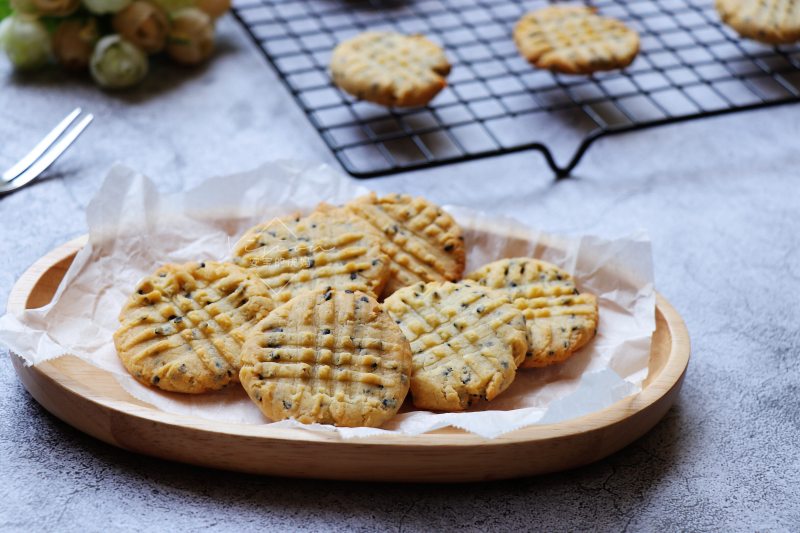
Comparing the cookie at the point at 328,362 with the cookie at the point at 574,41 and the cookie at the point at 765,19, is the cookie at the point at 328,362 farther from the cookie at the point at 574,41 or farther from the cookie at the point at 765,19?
the cookie at the point at 765,19

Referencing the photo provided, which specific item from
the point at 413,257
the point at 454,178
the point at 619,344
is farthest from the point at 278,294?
the point at 454,178

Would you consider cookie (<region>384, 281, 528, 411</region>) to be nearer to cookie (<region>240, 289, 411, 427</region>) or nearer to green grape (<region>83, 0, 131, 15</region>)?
cookie (<region>240, 289, 411, 427</region>)

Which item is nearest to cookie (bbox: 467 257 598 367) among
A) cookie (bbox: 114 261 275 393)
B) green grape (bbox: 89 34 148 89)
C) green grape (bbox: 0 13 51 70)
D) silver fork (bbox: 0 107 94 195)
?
cookie (bbox: 114 261 275 393)

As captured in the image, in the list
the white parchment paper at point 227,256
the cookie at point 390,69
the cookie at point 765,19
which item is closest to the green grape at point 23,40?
the cookie at point 390,69

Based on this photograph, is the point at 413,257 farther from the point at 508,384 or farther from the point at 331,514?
the point at 331,514

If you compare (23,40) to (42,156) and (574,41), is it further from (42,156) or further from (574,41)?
(574,41)

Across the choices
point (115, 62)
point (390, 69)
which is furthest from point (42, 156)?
point (390, 69)
